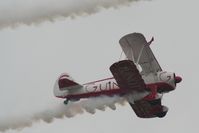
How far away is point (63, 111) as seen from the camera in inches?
1094

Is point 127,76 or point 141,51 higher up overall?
point 141,51

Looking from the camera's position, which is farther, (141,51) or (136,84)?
(141,51)

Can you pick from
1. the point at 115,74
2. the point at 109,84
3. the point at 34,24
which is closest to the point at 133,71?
the point at 115,74

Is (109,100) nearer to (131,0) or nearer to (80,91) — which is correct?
(80,91)

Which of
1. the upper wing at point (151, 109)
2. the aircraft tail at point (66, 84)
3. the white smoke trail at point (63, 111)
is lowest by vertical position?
the upper wing at point (151, 109)

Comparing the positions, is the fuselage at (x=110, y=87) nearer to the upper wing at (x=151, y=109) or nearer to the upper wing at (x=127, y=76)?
the upper wing at (x=127, y=76)

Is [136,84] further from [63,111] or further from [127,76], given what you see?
[63,111]

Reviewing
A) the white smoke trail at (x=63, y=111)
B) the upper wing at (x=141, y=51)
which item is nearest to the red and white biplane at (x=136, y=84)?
the upper wing at (x=141, y=51)

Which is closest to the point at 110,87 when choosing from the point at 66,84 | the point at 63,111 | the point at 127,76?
the point at 127,76

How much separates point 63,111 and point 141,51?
472cm

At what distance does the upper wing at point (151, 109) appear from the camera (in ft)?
89.2

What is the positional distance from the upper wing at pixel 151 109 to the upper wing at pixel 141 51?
1555 millimetres

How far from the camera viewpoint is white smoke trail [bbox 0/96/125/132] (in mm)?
26812

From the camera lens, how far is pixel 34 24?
77.3 feet
